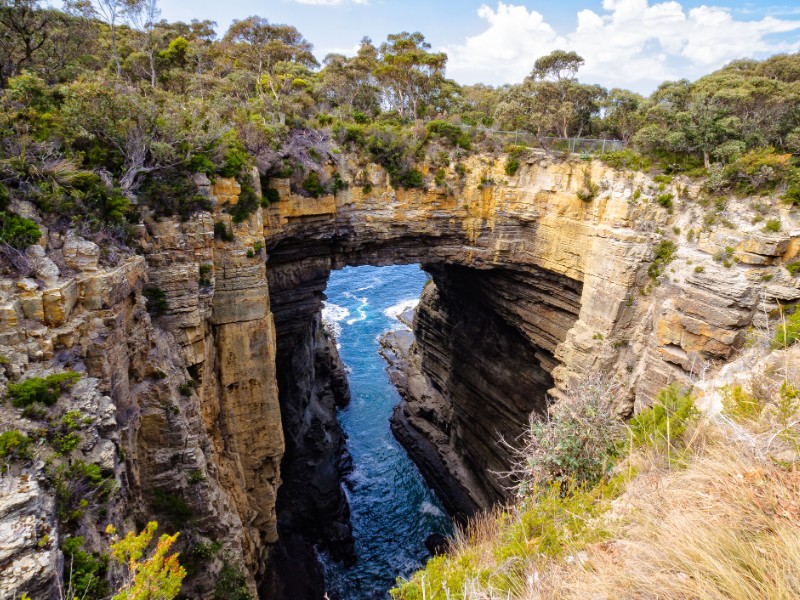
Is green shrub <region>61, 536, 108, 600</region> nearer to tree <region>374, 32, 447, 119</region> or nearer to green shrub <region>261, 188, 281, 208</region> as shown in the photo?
green shrub <region>261, 188, 281, 208</region>

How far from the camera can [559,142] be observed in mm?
18844

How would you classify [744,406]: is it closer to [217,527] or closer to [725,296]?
[725,296]

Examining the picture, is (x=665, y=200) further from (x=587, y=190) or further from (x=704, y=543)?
(x=704, y=543)

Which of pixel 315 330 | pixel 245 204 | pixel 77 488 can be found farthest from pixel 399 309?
pixel 77 488

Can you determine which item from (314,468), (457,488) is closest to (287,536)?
(314,468)

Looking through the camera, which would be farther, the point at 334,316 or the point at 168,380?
the point at 334,316

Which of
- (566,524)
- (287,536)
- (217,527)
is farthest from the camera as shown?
(287,536)

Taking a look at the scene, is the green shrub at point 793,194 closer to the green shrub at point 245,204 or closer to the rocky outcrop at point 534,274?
the rocky outcrop at point 534,274

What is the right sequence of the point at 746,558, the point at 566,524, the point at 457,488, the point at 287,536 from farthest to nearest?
the point at 457,488, the point at 287,536, the point at 566,524, the point at 746,558

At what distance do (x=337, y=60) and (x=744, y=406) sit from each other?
104ft

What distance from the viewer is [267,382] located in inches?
561

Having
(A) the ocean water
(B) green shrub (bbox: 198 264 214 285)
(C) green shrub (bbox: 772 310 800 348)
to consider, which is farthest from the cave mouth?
(C) green shrub (bbox: 772 310 800 348)

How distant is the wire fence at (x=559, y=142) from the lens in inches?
701

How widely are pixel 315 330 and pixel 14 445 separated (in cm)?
2295
